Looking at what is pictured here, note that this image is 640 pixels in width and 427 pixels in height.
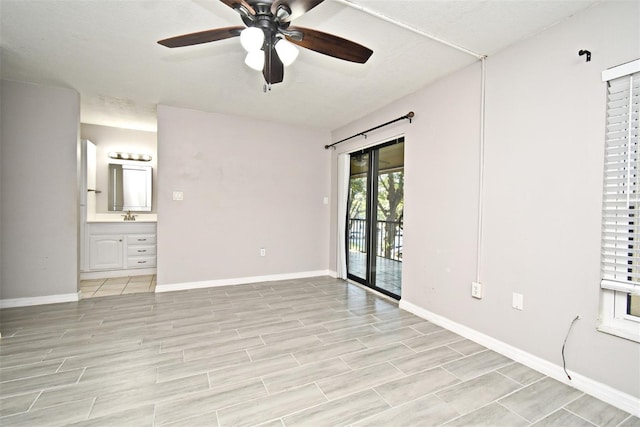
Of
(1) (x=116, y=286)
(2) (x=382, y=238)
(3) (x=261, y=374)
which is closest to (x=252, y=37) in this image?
(3) (x=261, y=374)

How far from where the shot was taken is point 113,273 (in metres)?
4.59

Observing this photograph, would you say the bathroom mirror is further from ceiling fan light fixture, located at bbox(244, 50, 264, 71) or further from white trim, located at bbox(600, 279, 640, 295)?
white trim, located at bbox(600, 279, 640, 295)

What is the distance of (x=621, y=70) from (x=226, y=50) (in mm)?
2751

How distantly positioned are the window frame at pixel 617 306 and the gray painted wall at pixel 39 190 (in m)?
4.99

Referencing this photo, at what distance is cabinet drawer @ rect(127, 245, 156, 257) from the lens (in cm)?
464

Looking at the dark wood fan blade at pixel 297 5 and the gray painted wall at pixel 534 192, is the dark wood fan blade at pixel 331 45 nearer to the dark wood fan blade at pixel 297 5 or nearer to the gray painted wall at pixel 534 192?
the dark wood fan blade at pixel 297 5

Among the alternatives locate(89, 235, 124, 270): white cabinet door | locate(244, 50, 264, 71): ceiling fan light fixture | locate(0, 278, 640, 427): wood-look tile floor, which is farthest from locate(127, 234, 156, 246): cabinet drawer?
locate(244, 50, 264, 71): ceiling fan light fixture

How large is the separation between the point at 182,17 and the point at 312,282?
3.56m

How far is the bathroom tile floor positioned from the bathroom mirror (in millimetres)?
1319

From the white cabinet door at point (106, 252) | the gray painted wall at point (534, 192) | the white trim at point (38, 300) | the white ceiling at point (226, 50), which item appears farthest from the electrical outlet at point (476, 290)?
the white cabinet door at point (106, 252)

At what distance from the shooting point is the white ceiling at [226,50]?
192 centimetres

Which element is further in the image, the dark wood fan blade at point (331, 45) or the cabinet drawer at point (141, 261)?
the cabinet drawer at point (141, 261)

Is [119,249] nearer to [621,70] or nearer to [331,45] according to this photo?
[331,45]

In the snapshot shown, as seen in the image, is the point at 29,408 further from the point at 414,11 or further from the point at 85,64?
the point at 414,11
